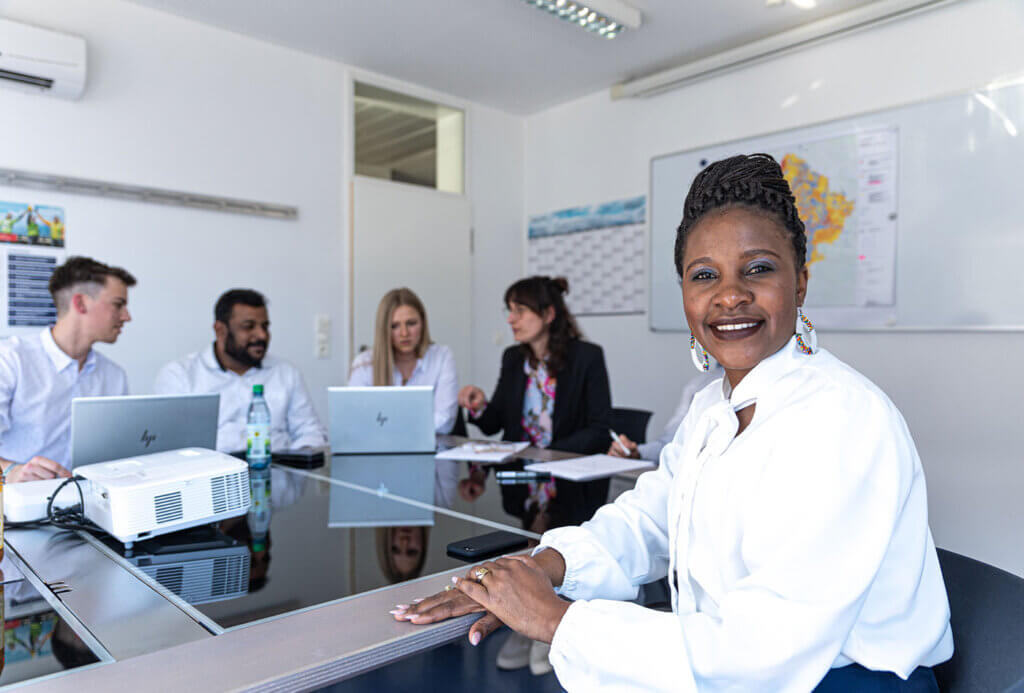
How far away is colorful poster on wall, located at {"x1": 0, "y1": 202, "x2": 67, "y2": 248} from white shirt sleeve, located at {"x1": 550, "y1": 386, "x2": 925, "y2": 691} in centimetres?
327

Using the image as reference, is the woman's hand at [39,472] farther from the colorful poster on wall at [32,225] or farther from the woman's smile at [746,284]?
the colorful poster on wall at [32,225]

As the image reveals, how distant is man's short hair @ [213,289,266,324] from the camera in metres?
3.12

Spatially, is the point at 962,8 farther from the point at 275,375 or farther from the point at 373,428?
the point at 275,375

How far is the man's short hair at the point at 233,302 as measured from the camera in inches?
123

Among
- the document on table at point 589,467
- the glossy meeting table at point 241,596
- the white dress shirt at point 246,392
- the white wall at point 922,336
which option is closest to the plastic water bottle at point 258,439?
the glossy meeting table at point 241,596

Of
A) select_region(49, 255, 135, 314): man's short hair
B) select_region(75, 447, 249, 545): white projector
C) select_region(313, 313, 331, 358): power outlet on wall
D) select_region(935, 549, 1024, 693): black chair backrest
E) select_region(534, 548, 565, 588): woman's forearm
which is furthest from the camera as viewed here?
select_region(313, 313, 331, 358): power outlet on wall

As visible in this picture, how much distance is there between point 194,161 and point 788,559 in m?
3.61

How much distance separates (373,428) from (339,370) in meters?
1.84

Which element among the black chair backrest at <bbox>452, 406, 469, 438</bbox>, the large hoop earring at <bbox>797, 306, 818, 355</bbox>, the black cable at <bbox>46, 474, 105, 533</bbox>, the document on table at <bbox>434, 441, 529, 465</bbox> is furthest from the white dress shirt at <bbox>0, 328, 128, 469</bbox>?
the large hoop earring at <bbox>797, 306, 818, 355</bbox>

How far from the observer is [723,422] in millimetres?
978

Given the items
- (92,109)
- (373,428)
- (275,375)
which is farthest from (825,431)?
(92,109)

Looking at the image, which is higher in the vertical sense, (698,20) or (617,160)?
(698,20)

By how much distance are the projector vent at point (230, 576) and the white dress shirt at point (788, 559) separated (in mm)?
554

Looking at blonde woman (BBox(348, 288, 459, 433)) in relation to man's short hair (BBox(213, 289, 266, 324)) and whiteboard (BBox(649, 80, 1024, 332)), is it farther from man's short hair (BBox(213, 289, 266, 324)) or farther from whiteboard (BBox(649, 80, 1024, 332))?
whiteboard (BBox(649, 80, 1024, 332))
